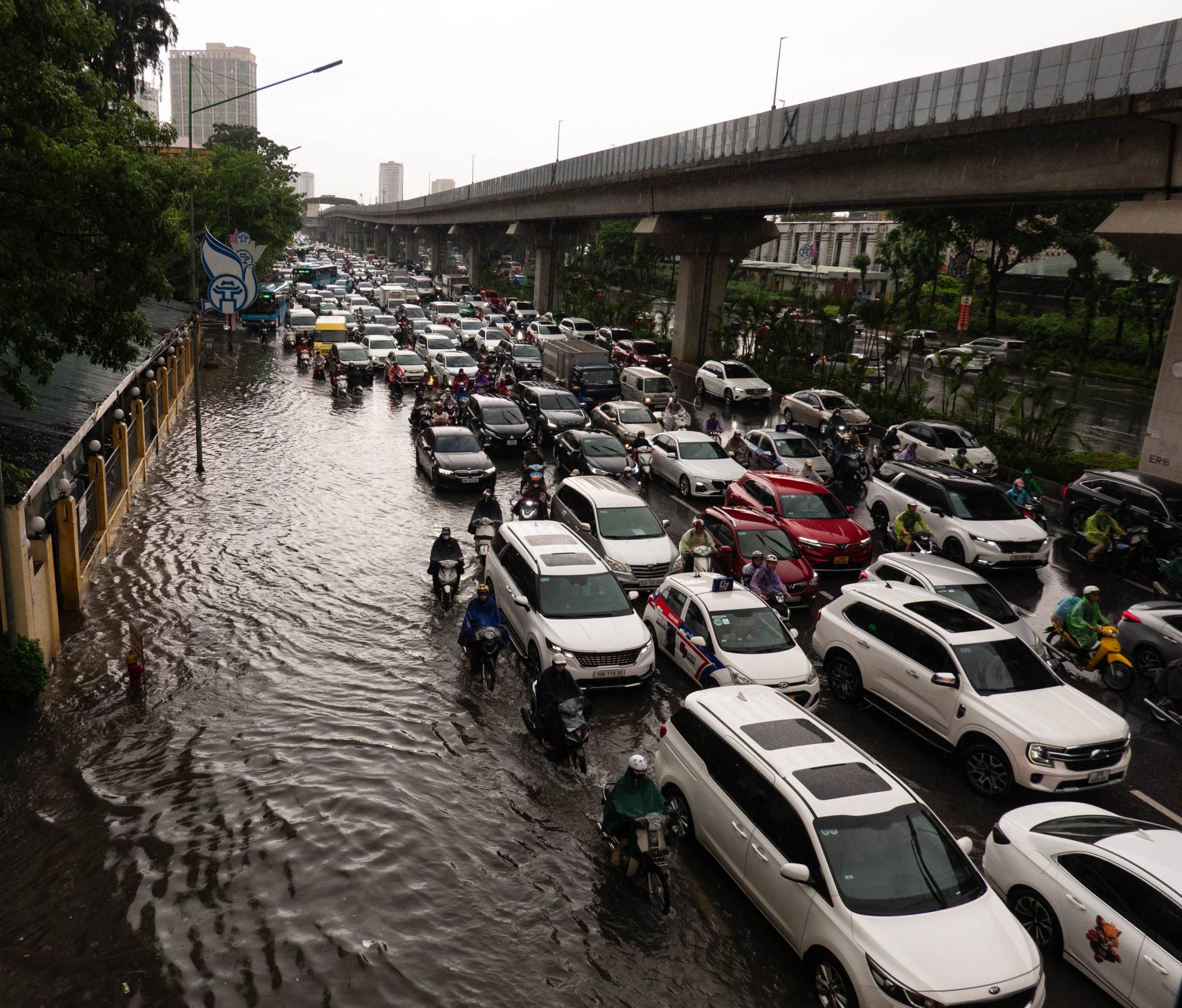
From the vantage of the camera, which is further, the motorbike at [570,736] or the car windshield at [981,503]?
the car windshield at [981,503]

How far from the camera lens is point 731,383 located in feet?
117

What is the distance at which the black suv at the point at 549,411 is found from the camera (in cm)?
2728

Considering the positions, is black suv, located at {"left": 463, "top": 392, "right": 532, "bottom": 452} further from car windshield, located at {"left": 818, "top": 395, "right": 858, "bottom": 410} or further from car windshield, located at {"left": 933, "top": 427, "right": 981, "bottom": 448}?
car windshield, located at {"left": 933, "top": 427, "right": 981, "bottom": 448}

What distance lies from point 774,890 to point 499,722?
15.5ft

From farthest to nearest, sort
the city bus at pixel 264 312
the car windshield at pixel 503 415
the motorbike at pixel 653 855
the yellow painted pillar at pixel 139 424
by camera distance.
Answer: the city bus at pixel 264 312 < the car windshield at pixel 503 415 < the yellow painted pillar at pixel 139 424 < the motorbike at pixel 653 855

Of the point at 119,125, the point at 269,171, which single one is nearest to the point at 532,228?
the point at 269,171

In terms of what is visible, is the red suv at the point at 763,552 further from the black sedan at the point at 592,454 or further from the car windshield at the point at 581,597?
the black sedan at the point at 592,454

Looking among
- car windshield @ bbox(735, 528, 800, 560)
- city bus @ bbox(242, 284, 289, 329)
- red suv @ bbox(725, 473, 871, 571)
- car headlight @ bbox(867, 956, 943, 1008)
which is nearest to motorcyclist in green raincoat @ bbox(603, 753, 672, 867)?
car headlight @ bbox(867, 956, 943, 1008)

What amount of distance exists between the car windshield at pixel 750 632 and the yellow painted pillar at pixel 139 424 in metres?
Result: 15.2

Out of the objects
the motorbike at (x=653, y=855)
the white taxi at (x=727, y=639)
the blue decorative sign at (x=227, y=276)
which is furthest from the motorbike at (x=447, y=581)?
the blue decorative sign at (x=227, y=276)

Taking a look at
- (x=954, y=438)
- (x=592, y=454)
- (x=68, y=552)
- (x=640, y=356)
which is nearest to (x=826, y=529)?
(x=592, y=454)

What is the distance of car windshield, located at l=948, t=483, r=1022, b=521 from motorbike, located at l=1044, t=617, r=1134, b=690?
4875 mm

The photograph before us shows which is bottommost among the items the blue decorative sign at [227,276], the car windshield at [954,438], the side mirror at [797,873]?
the side mirror at [797,873]

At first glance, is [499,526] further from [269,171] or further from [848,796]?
[269,171]
